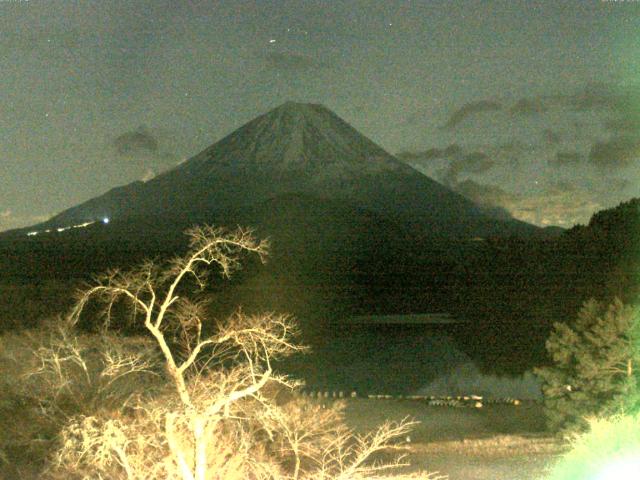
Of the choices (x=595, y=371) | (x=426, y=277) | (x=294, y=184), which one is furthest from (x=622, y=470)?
(x=294, y=184)

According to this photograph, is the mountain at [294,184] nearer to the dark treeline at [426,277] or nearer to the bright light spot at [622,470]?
the dark treeline at [426,277]

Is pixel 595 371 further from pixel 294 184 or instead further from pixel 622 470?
pixel 294 184

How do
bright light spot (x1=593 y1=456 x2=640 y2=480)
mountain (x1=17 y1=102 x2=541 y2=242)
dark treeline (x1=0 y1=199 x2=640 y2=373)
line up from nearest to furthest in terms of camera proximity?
1. bright light spot (x1=593 y1=456 x2=640 y2=480)
2. dark treeline (x1=0 y1=199 x2=640 y2=373)
3. mountain (x1=17 y1=102 x2=541 y2=242)

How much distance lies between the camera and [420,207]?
151625mm

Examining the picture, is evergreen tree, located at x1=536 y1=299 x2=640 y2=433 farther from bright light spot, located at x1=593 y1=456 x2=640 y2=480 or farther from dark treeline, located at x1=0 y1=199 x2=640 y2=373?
dark treeline, located at x1=0 y1=199 x2=640 y2=373

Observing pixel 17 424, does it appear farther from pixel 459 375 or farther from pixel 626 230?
pixel 626 230

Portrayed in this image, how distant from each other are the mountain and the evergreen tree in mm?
107231

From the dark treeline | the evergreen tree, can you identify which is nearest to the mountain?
the dark treeline

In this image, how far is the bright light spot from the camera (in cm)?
908

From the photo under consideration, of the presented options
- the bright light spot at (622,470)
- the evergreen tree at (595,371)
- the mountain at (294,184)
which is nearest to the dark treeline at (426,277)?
the bright light spot at (622,470)

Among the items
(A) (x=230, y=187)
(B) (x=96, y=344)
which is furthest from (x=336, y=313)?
(A) (x=230, y=187)

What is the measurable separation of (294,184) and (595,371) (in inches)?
5606

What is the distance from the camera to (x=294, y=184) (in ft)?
514

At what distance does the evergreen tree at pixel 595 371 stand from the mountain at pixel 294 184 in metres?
107
